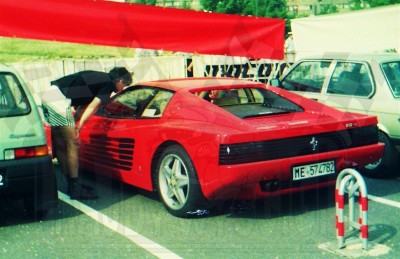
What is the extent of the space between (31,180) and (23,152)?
28cm

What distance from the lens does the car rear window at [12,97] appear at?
5.90 meters

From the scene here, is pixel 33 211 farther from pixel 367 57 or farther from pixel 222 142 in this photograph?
pixel 367 57

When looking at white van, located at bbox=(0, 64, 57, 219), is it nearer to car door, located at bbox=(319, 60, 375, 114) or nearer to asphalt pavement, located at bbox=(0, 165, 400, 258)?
asphalt pavement, located at bbox=(0, 165, 400, 258)

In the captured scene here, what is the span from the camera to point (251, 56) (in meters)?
9.82

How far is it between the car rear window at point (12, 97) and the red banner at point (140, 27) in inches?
75.7

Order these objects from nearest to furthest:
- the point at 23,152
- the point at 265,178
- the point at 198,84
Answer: the point at 265,178, the point at 23,152, the point at 198,84

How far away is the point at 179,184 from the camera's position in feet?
19.9

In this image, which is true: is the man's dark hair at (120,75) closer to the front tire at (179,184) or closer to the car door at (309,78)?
the front tire at (179,184)

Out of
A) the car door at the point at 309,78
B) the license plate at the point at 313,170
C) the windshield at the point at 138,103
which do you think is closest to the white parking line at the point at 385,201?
the license plate at the point at 313,170

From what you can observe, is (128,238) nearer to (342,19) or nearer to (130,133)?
(130,133)

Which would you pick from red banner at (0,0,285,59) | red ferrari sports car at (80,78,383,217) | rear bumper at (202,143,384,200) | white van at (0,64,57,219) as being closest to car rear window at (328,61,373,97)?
red ferrari sports car at (80,78,383,217)

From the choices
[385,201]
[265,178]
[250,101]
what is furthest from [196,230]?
[385,201]

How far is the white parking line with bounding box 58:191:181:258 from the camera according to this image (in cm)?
509

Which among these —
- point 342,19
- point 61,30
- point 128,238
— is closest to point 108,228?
point 128,238
